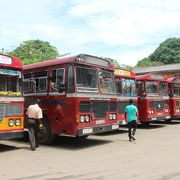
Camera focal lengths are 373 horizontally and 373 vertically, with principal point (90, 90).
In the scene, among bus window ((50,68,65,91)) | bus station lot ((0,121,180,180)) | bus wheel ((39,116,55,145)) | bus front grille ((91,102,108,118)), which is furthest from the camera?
bus wheel ((39,116,55,145))

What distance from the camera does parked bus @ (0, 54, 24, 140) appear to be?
11547 mm

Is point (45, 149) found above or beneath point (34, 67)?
beneath

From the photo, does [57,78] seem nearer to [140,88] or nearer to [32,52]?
[140,88]

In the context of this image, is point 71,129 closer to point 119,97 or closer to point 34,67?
point 34,67

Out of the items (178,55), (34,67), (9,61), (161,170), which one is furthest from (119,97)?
(178,55)

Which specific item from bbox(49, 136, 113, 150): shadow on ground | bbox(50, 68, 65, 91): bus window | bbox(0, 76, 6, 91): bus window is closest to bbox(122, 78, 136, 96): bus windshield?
bbox(49, 136, 113, 150): shadow on ground

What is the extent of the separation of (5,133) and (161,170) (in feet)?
16.5

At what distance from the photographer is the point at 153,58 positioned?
83.9m

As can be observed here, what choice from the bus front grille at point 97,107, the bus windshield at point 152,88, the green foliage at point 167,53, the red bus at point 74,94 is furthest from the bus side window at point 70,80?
the green foliage at point 167,53

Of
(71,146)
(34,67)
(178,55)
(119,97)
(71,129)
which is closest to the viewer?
(71,129)

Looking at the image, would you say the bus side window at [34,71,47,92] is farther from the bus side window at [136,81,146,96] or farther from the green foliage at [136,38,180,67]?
the green foliage at [136,38,180,67]

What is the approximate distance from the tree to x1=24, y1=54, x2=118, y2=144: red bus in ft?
113

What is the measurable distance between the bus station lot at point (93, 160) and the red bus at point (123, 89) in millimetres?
2710

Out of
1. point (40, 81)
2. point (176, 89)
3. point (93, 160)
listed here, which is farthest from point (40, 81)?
point (176, 89)
